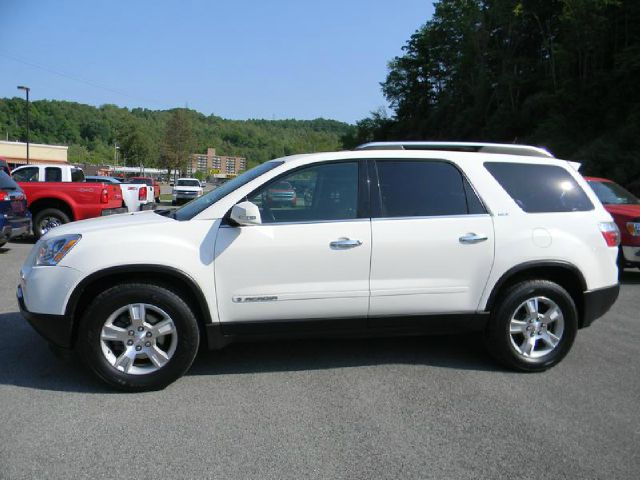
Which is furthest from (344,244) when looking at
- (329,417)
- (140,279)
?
(140,279)

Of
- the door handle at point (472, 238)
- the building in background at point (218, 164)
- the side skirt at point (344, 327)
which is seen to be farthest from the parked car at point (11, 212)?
the building in background at point (218, 164)

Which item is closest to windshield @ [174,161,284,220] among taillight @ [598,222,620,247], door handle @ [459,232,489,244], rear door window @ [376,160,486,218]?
rear door window @ [376,160,486,218]

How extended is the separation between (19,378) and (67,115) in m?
123

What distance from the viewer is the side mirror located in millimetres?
3908

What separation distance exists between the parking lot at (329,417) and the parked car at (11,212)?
519 centimetres

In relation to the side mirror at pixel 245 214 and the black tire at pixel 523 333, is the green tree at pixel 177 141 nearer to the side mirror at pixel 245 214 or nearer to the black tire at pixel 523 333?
the side mirror at pixel 245 214

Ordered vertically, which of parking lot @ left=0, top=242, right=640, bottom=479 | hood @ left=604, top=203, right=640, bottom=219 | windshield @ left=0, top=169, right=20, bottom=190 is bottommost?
parking lot @ left=0, top=242, right=640, bottom=479

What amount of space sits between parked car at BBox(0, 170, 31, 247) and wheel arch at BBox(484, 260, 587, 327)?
840 centimetres

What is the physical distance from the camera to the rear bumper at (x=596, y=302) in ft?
15.0

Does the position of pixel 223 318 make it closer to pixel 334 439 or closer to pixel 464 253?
pixel 334 439

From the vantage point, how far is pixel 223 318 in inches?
159

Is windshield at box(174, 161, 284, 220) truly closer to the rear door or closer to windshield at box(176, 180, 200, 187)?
the rear door

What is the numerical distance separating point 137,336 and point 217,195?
123 cm

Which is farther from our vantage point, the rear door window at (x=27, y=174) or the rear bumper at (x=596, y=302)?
the rear door window at (x=27, y=174)
